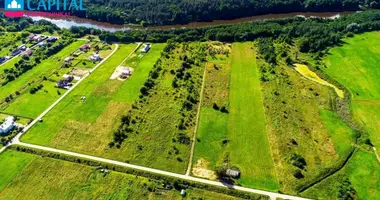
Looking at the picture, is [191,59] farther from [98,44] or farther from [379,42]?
[379,42]

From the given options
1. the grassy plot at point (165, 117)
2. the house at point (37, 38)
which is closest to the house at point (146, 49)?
the grassy plot at point (165, 117)

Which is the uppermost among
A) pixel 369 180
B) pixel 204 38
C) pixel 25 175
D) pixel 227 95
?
pixel 204 38

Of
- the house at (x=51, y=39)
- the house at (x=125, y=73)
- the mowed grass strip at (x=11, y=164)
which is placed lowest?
the mowed grass strip at (x=11, y=164)

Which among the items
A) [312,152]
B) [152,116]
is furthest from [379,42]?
[152,116]

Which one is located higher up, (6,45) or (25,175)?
(6,45)

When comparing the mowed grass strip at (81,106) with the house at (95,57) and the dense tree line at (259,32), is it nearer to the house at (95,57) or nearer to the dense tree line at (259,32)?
the house at (95,57)

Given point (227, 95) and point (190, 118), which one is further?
point (227, 95)

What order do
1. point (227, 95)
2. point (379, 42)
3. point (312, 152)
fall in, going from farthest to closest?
point (379, 42) < point (227, 95) < point (312, 152)

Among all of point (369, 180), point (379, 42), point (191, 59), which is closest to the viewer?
point (369, 180)
